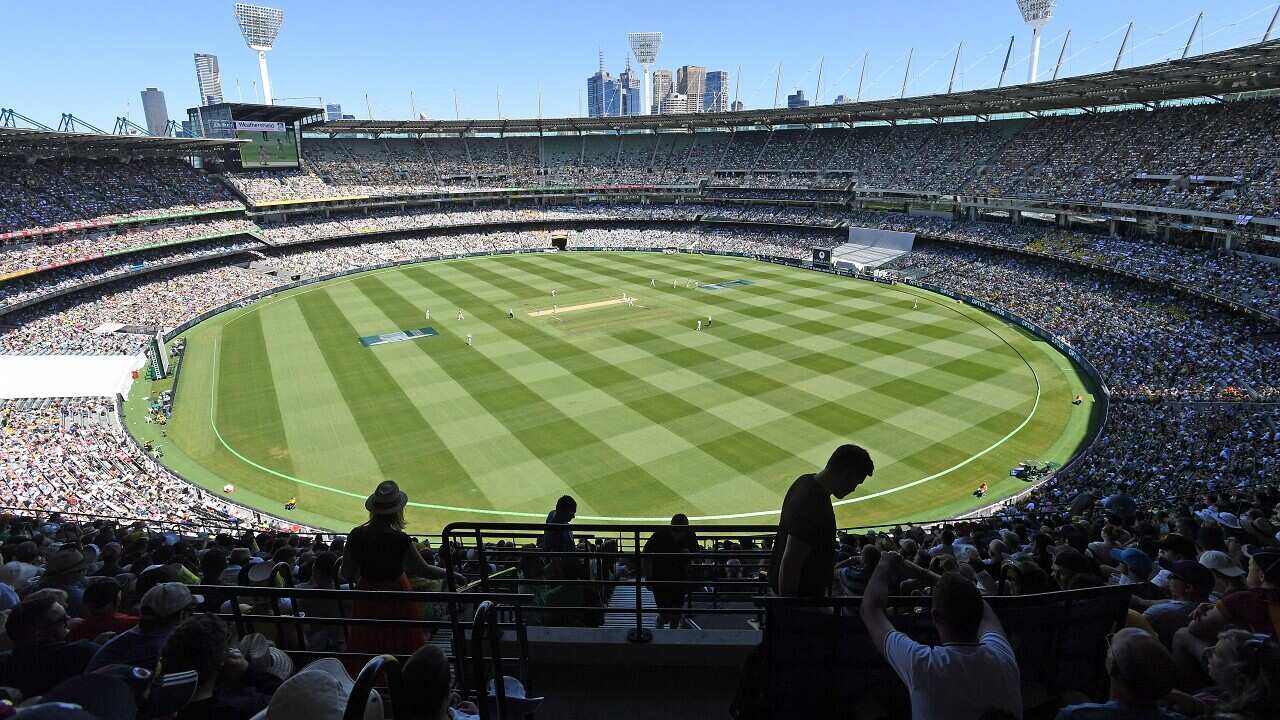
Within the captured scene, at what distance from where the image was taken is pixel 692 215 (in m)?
85.6

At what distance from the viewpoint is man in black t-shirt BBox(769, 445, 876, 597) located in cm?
434

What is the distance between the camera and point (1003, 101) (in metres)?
59.0

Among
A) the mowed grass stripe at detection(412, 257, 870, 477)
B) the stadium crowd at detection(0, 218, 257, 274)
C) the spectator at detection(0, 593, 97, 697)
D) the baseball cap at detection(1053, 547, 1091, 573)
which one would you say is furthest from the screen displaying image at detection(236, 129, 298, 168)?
the baseball cap at detection(1053, 547, 1091, 573)

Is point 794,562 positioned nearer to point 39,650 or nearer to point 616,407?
point 39,650

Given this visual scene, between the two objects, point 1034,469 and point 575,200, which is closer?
point 1034,469

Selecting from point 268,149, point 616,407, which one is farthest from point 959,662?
point 268,149

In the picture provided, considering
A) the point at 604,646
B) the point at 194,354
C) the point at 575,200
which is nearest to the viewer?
the point at 604,646

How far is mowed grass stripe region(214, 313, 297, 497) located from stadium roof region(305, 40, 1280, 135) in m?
51.9

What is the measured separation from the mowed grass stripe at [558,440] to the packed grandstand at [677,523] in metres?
1.84

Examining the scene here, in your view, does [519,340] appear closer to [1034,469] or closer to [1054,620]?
[1034,469]

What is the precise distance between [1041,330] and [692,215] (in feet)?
166

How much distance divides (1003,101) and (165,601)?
69990 millimetres

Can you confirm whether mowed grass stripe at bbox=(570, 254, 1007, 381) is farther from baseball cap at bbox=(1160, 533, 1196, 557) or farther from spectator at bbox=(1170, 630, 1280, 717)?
spectator at bbox=(1170, 630, 1280, 717)

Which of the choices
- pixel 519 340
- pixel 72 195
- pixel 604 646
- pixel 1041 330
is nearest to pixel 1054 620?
pixel 604 646
